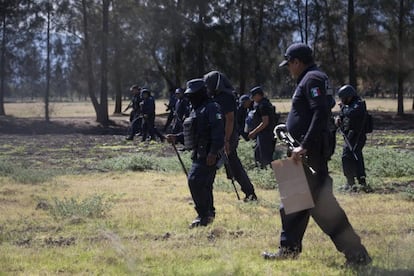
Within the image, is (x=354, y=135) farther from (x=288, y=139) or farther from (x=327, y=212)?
(x=327, y=212)

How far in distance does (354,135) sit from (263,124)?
1.70 metres

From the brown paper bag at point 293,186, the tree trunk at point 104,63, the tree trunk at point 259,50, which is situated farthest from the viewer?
the tree trunk at point 259,50

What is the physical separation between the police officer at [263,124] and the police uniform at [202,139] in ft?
12.5

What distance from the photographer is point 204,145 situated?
7.24 metres

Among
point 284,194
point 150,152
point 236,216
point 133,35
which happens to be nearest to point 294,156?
point 284,194

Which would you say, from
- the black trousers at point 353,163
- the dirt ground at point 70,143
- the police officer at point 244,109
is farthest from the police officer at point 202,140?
the police officer at point 244,109

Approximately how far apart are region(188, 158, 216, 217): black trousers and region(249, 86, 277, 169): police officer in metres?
3.74

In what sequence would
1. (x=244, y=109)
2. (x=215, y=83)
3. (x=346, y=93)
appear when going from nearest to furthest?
(x=215, y=83) → (x=346, y=93) → (x=244, y=109)

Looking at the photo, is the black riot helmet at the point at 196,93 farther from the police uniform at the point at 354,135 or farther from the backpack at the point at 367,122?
the backpack at the point at 367,122

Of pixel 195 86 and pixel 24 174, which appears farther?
pixel 24 174

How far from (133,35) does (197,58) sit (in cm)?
390

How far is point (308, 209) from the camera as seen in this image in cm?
→ 537

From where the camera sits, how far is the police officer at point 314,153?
517cm

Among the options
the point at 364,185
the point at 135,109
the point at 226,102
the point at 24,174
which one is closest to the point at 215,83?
the point at 226,102
